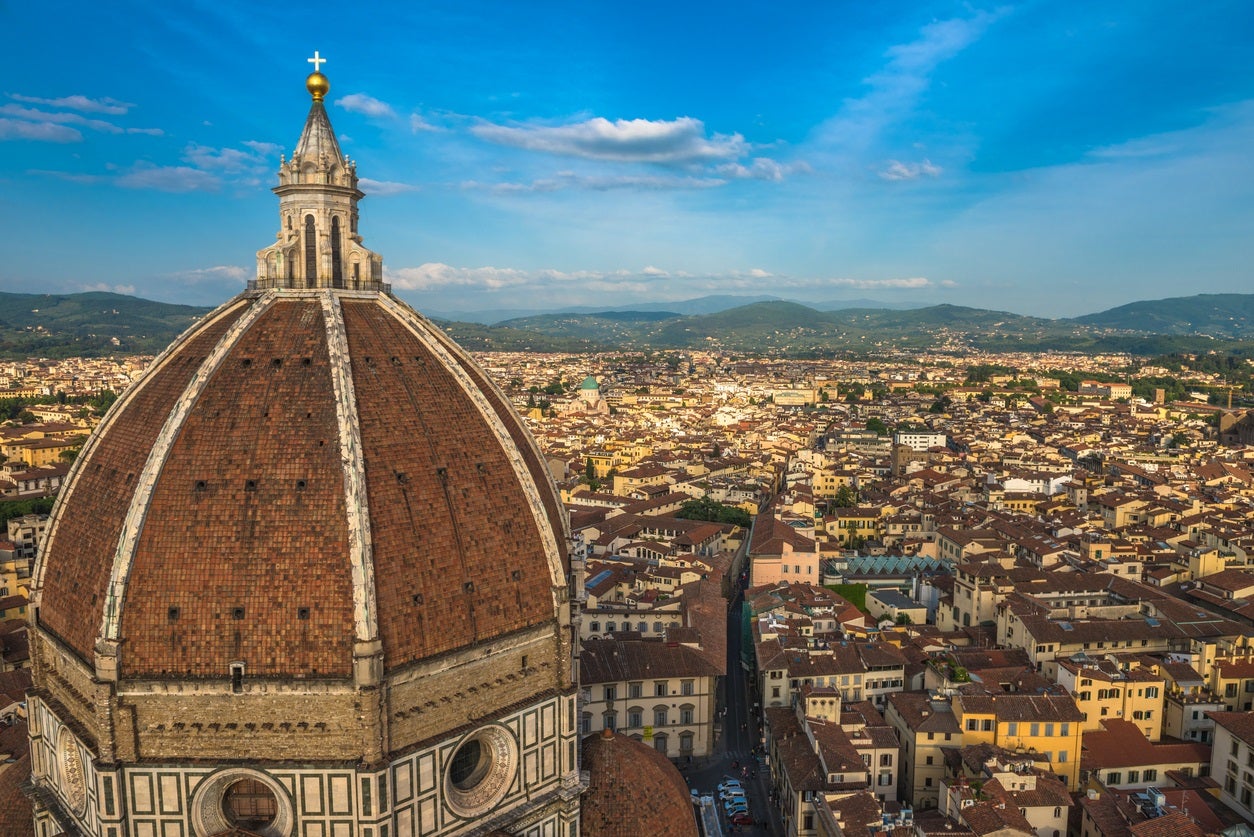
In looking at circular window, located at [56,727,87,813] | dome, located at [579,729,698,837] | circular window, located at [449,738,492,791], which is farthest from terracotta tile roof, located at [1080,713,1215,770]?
circular window, located at [56,727,87,813]

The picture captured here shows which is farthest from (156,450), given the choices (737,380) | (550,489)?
(737,380)

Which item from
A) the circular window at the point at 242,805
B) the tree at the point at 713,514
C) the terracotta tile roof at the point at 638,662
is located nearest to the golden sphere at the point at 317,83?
the circular window at the point at 242,805

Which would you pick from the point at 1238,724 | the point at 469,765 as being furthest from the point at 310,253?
the point at 1238,724

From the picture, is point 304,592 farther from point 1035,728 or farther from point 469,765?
point 1035,728

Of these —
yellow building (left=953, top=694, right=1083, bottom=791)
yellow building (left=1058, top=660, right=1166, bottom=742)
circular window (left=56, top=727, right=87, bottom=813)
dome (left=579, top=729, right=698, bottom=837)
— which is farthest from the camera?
yellow building (left=1058, top=660, right=1166, bottom=742)

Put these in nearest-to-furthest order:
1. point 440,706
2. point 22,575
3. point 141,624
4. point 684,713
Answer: point 141,624 < point 440,706 < point 684,713 < point 22,575

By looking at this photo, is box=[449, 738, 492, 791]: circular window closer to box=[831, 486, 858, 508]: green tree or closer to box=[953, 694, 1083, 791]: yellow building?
box=[953, 694, 1083, 791]: yellow building

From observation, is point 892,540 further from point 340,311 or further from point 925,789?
point 340,311
